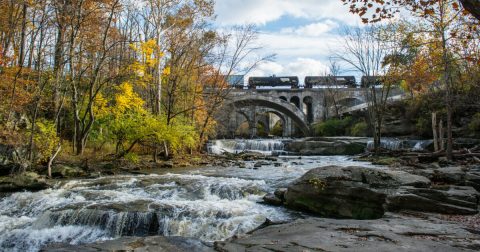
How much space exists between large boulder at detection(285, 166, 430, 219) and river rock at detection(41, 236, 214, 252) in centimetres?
378

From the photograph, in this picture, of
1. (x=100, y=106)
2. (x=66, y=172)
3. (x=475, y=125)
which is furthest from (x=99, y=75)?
(x=475, y=125)

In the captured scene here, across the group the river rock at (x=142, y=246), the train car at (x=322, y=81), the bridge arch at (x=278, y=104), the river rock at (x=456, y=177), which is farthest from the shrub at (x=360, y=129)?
the river rock at (x=142, y=246)

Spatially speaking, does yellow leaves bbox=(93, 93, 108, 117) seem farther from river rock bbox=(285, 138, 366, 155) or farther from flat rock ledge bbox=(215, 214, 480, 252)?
river rock bbox=(285, 138, 366, 155)

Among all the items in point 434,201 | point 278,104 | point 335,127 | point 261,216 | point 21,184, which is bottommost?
point 261,216

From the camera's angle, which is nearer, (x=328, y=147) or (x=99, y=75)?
(x=99, y=75)

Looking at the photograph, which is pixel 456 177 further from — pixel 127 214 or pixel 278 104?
pixel 278 104

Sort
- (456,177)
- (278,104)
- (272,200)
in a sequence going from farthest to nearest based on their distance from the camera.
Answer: (278,104)
(272,200)
(456,177)

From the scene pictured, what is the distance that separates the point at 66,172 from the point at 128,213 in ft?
23.3

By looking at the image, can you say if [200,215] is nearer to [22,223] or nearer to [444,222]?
[22,223]

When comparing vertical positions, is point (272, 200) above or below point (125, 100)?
below

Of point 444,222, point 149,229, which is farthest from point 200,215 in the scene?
point 444,222

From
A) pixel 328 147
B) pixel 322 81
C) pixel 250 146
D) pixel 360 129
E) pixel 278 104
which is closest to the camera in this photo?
pixel 328 147

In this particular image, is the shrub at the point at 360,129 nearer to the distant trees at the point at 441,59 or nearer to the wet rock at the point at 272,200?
the distant trees at the point at 441,59

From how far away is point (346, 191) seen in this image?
27.3 ft
